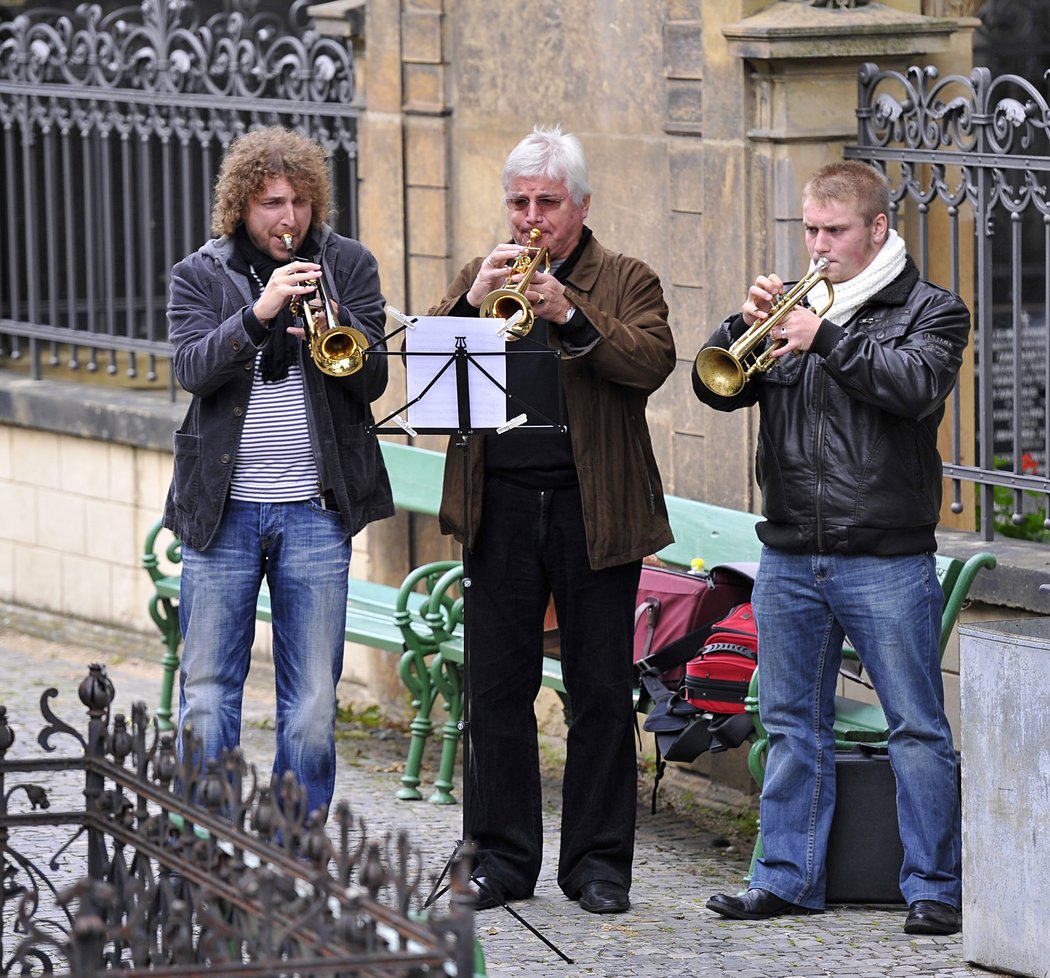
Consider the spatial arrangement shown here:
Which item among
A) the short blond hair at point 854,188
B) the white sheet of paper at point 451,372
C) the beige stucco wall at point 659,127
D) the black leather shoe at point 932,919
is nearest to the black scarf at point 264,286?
the white sheet of paper at point 451,372

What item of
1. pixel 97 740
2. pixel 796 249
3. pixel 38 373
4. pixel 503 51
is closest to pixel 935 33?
pixel 796 249

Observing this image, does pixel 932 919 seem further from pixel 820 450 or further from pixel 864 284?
pixel 864 284

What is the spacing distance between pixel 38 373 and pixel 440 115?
9.59 ft

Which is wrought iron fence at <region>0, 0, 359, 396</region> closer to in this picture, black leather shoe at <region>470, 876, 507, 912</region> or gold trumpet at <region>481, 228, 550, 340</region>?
gold trumpet at <region>481, 228, 550, 340</region>

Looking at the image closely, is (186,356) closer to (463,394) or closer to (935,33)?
(463,394)

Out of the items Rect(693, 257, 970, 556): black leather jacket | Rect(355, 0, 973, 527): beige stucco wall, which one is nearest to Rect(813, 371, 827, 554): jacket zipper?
Rect(693, 257, 970, 556): black leather jacket

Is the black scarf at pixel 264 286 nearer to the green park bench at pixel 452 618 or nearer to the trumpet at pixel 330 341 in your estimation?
the trumpet at pixel 330 341

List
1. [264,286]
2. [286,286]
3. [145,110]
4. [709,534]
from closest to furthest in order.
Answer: [286,286] → [264,286] → [709,534] → [145,110]

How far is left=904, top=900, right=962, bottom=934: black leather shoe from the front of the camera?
561 cm

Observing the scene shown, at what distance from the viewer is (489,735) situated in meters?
5.95

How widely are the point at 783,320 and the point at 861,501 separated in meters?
0.49

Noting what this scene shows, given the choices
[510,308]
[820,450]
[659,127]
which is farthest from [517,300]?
[659,127]

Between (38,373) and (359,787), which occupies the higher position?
(38,373)

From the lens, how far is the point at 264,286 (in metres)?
5.61
